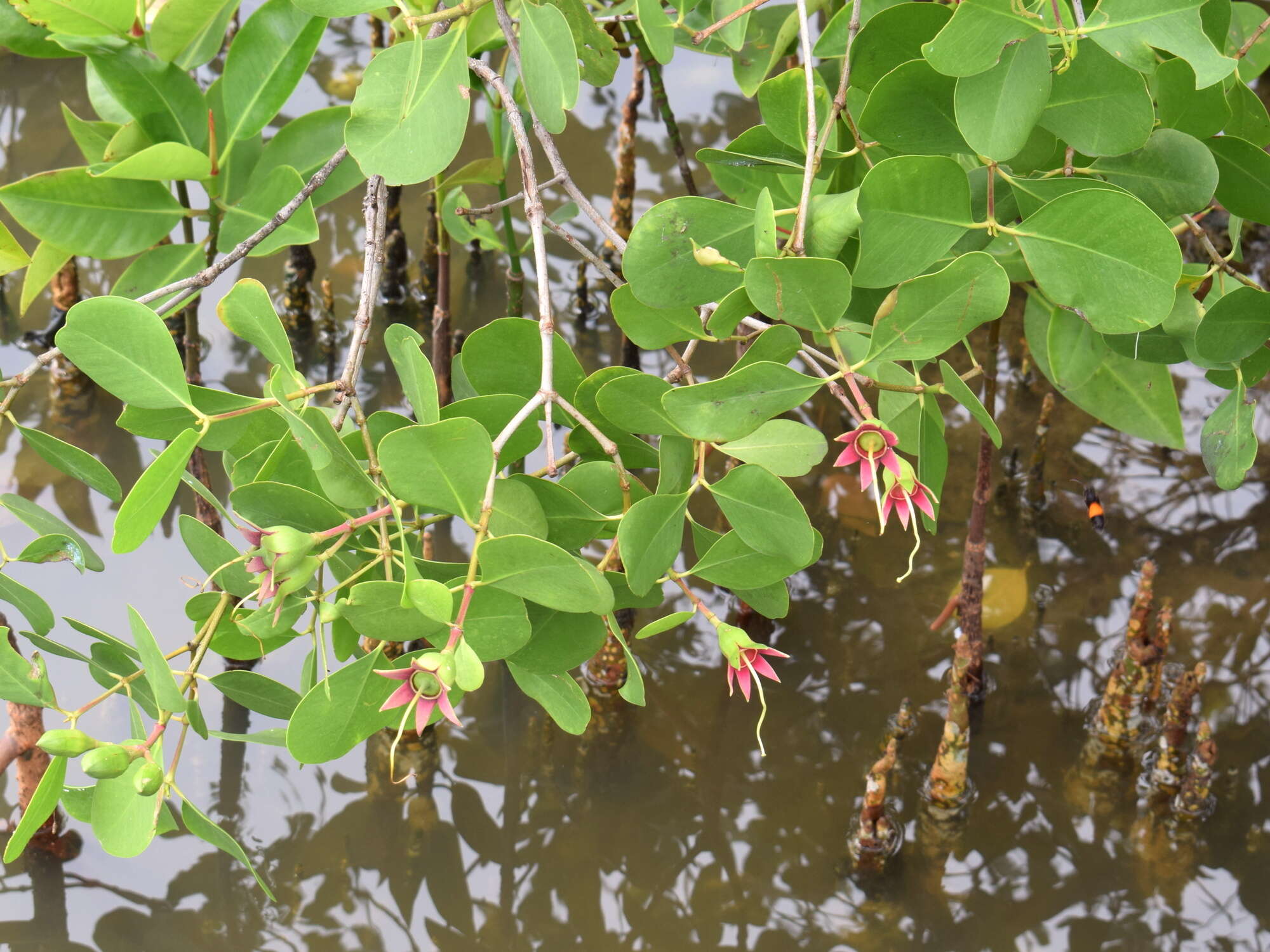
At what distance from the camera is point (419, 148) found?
0.57 m

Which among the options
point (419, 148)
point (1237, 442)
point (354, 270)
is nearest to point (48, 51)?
point (419, 148)

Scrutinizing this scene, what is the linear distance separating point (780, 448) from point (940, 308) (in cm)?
12

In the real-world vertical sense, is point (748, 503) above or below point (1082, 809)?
above


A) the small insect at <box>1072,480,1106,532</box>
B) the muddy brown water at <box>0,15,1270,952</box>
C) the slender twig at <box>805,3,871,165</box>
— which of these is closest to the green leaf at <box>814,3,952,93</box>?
the slender twig at <box>805,3,871,165</box>

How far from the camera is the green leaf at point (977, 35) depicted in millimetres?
538

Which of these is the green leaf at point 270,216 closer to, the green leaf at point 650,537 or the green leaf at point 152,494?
the green leaf at point 152,494

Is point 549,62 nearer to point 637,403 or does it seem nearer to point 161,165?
point 637,403

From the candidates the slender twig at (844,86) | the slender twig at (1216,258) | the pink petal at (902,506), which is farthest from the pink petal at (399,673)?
the slender twig at (1216,258)

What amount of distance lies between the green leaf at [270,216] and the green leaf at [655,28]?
26 cm

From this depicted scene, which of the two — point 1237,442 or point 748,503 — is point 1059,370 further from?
point 748,503

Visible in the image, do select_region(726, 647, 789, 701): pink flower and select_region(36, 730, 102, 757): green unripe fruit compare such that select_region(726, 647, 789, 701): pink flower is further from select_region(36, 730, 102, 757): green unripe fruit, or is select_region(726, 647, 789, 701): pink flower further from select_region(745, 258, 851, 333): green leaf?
select_region(36, 730, 102, 757): green unripe fruit

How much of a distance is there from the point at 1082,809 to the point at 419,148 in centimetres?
130

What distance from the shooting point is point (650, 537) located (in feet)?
1.79

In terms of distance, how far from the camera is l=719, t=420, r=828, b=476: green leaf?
0.58m
